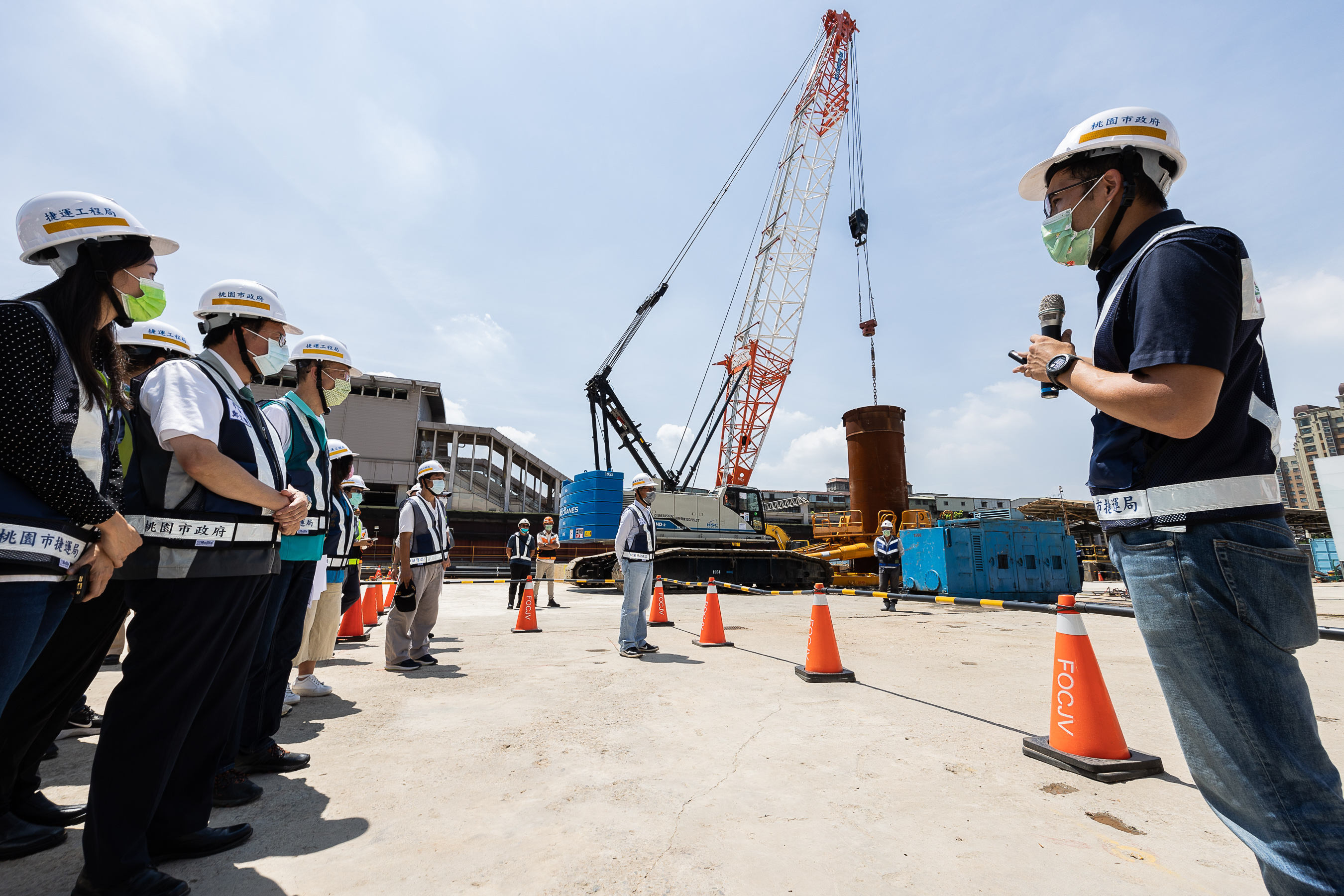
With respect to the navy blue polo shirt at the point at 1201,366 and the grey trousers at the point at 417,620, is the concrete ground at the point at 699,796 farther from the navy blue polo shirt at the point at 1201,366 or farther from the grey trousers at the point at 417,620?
the navy blue polo shirt at the point at 1201,366

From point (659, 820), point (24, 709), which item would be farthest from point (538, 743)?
point (24, 709)

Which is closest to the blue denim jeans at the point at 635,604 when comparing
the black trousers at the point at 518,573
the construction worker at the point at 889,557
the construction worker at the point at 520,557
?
the construction worker at the point at 520,557

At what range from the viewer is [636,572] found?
21.7ft

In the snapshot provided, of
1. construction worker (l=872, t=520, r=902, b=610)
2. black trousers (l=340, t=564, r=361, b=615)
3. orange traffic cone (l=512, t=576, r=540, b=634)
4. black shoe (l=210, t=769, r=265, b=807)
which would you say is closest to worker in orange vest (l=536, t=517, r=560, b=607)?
orange traffic cone (l=512, t=576, r=540, b=634)

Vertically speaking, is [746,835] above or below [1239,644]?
below

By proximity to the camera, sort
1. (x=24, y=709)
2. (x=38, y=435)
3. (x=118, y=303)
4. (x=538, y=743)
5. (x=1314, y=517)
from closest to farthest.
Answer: (x=38, y=435)
(x=118, y=303)
(x=24, y=709)
(x=538, y=743)
(x=1314, y=517)

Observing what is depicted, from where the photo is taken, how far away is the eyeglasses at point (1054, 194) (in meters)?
1.75

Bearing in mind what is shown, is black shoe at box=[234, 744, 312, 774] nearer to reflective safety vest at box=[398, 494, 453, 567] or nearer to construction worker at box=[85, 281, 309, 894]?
construction worker at box=[85, 281, 309, 894]

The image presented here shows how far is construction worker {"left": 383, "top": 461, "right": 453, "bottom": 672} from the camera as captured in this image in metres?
5.58

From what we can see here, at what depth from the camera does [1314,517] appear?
3316 cm

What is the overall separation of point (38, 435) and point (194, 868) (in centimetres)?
153

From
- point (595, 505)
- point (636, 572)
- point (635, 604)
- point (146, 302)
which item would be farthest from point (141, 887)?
point (595, 505)

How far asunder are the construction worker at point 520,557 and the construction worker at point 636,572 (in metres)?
4.49

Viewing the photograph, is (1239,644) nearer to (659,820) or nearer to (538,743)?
(659,820)
